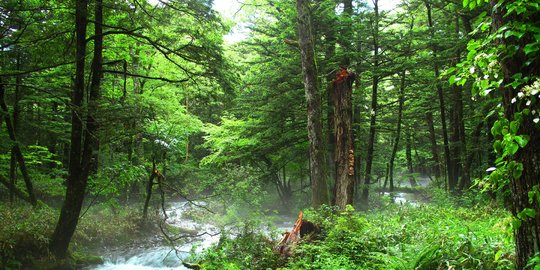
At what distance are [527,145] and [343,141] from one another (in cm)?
714

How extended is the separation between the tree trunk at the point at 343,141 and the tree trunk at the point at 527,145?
6.77 meters

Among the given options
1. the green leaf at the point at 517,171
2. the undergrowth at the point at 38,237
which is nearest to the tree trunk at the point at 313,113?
the green leaf at the point at 517,171

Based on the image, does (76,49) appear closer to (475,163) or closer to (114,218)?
(114,218)

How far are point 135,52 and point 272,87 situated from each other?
17.9ft

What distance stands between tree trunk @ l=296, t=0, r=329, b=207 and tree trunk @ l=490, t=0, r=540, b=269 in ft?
20.1

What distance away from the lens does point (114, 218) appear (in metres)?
13.8

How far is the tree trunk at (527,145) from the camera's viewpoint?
116 inches

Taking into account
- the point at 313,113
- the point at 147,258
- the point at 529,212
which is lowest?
the point at 147,258

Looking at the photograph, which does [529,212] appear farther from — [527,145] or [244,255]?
[244,255]

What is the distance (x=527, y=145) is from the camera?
302 centimetres

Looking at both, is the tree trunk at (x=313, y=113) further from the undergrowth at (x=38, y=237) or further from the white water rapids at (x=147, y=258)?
the undergrowth at (x=38, y=237)

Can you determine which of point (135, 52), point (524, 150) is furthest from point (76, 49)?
point (524, 150)

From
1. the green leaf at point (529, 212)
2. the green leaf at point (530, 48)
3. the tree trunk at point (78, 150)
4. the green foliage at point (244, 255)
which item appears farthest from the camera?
the tree trunk at point (78, 150)

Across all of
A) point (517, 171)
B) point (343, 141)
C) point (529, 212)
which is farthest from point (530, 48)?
point (343, 141)
